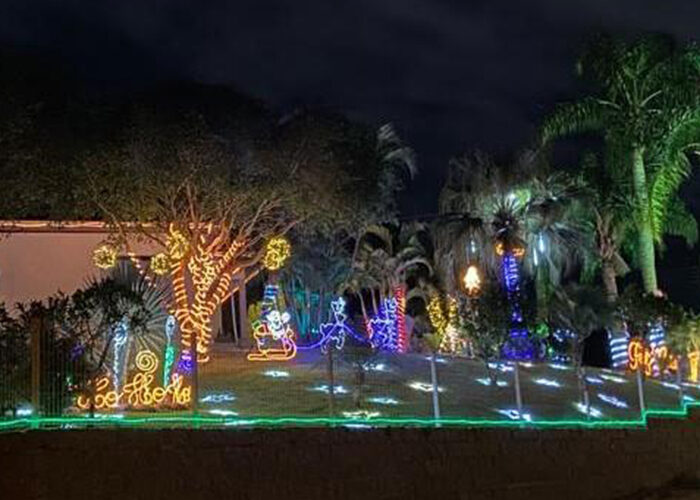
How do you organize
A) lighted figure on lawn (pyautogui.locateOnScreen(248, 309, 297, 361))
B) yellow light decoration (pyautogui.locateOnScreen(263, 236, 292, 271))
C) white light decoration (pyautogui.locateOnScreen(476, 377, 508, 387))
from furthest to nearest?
lighted figure on lawn (pyautogui.locateOnScreen(248, 309, 297, 361)) < yellow light decoration (pyautogui.locateOnScreen(263, 236, 292, 271)) < white light decoration (pyautogui.locateOnScreen(476, 377, 508, 387))

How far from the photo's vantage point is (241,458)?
11875mm

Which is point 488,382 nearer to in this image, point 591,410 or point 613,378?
point 591,410

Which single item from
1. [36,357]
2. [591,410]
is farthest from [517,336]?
[36,357]

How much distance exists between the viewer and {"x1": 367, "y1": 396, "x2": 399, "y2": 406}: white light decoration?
49.3 ft

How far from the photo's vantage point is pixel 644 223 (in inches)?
1174

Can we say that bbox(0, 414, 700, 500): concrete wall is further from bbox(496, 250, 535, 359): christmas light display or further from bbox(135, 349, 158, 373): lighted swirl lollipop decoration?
bbox(496, 250, 535, 359): christmas light display

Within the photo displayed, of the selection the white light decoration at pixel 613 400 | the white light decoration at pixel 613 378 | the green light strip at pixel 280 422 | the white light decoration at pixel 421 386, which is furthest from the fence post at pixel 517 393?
the white light decoration at pixel 613 378

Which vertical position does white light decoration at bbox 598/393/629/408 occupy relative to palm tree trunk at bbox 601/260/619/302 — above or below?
below

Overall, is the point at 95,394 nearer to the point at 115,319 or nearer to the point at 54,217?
the point at 115,319

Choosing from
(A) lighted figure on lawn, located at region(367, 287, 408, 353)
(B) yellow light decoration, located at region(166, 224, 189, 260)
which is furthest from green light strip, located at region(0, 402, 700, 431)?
(A) lighted figure on lawn, located at region(367, 287, 408, 353)

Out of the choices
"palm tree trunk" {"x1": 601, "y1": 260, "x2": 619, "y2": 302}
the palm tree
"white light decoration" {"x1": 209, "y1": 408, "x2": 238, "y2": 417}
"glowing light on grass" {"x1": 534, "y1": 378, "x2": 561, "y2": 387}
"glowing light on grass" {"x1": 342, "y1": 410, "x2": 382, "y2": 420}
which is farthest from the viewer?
"palm tree trunk" {"x1": 601, "y1": 260, "x2": 619, "y2": 302}

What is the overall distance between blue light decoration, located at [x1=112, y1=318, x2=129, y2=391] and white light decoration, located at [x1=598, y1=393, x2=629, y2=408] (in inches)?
363

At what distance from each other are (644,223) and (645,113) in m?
3.20

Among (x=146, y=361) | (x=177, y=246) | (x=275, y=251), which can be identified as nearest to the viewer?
(x=146, y=361)
